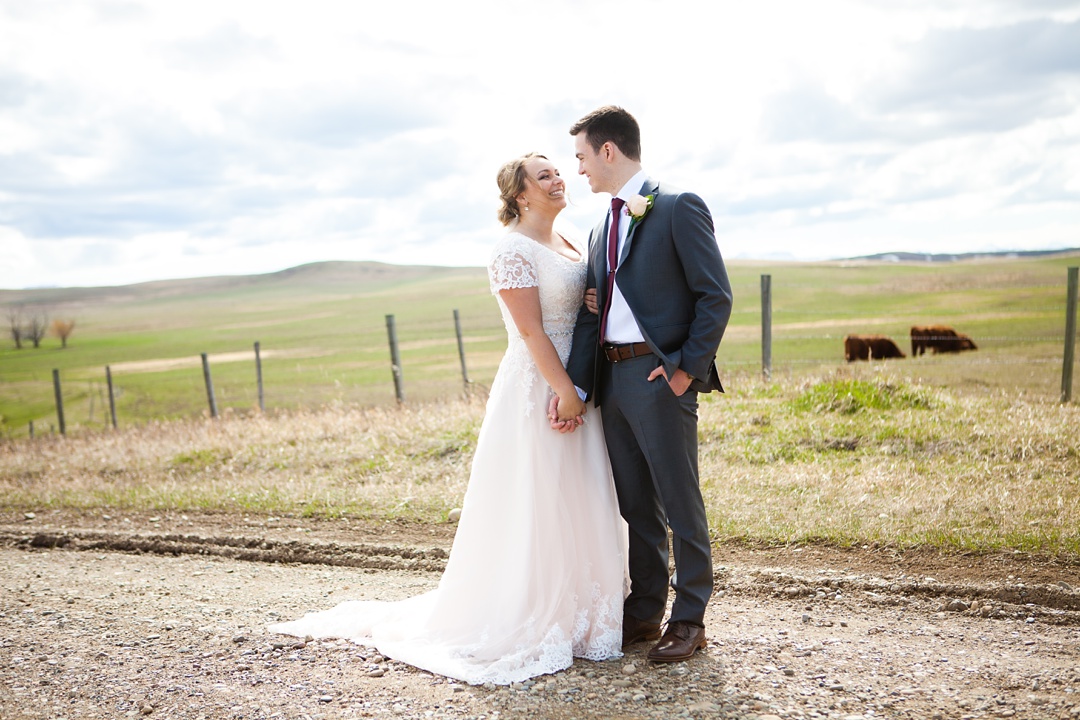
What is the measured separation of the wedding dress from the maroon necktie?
0.26 metres

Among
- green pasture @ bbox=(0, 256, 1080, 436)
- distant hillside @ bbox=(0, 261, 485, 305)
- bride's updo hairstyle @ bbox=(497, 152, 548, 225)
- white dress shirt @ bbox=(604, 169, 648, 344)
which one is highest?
distant hillside @ bbox=(0, 261, 485, 305)

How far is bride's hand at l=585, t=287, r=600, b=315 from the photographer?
4449 mm

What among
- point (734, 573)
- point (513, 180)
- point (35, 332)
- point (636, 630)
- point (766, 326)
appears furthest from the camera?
point (35, 332)

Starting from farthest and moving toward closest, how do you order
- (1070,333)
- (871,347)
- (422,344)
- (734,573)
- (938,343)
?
1. (422,344)
2. (938,343)
3. (871,347)
4. (1070,333)
5. (734,573)

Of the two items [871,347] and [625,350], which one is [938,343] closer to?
[871,347]

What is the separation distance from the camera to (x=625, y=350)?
4.22 meters

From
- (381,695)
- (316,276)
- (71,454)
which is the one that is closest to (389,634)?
(381,695)

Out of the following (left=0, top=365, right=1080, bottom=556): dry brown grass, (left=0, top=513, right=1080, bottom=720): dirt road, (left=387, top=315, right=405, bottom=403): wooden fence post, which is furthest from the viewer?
(left=387, top=315, right=405, bottom=403): wooden fence post

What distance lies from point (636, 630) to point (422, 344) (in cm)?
3690

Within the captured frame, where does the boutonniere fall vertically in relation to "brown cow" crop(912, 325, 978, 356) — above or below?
above

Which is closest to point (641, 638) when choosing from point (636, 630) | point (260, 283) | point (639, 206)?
point (636, 630)

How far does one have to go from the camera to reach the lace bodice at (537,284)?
432 cm

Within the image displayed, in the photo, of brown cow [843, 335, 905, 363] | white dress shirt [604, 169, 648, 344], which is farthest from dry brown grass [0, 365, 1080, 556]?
brown cow [843, 335, 905, 363]

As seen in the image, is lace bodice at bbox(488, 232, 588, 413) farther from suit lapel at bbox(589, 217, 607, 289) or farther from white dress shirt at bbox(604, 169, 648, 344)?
white dress shirt at bbox(604, 169, 648, 344)
